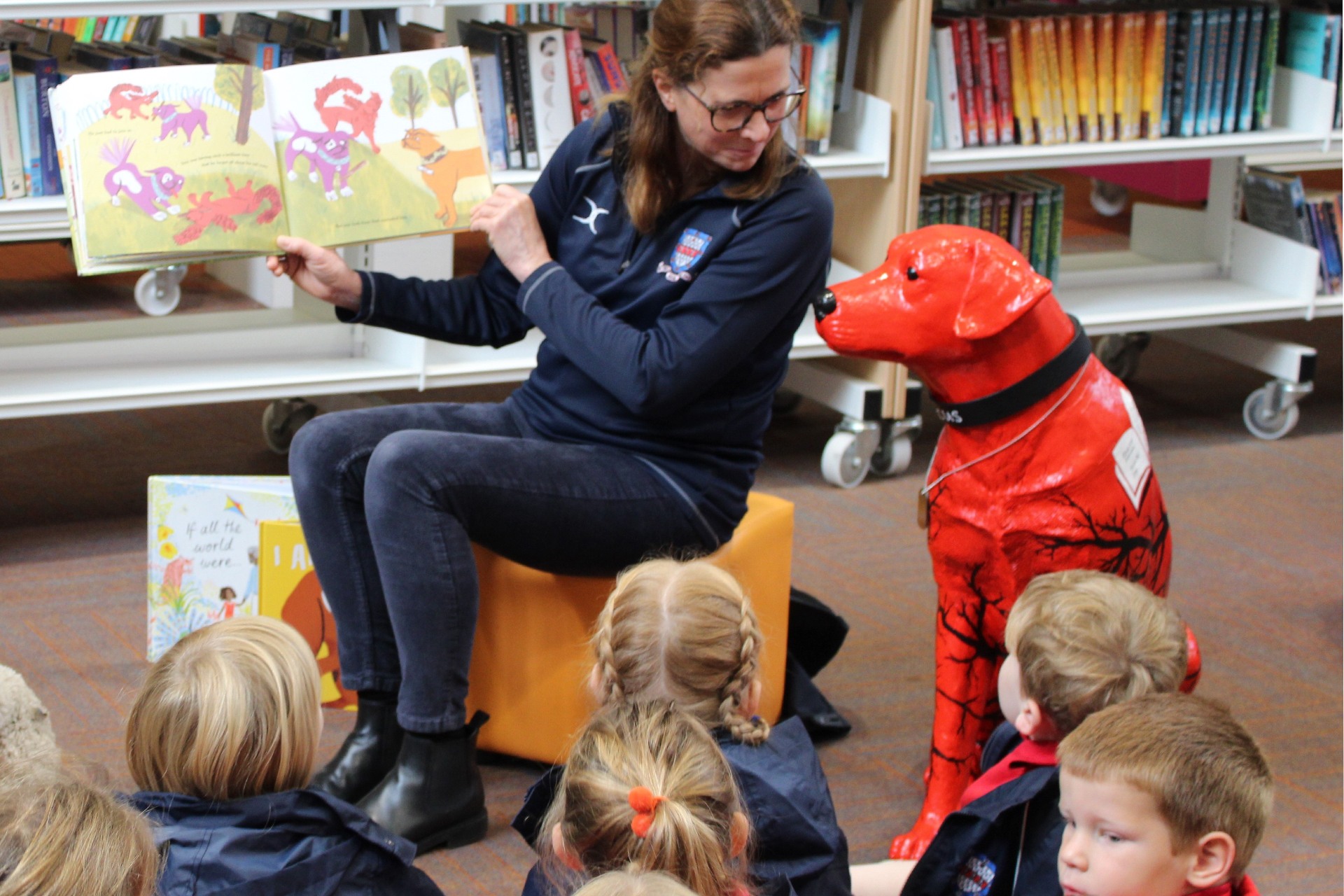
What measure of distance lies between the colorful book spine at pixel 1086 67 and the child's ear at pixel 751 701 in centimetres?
230

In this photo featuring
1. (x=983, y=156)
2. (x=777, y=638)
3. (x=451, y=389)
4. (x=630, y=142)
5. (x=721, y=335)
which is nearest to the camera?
(x=721, y=335)

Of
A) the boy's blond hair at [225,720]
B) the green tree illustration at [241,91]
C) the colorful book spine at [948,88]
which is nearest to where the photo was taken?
the boy's blond hair at [225,720]

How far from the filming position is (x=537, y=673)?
2096 millimetres

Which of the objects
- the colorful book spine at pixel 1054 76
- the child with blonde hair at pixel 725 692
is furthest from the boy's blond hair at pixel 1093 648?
the colorful book spine at pixel 1054 76

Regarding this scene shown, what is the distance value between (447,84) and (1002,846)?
1.29m

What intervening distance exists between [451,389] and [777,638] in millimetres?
1978

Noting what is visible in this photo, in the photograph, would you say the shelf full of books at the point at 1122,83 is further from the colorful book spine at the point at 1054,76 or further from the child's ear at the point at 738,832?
the child's ear at the point at 738,832

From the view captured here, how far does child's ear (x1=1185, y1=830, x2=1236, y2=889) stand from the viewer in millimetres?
1253

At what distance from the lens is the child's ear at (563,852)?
1.26 m

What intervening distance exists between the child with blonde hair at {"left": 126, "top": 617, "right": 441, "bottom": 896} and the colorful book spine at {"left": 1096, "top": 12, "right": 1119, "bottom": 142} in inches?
105

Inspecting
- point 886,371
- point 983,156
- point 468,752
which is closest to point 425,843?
point 468,752

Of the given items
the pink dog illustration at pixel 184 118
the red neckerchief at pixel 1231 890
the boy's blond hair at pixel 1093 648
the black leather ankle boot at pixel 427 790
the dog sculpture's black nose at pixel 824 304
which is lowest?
the black leather ankle boot at pixel 427 790

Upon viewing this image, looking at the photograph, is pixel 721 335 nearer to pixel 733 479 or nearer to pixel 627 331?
pixel 627 331

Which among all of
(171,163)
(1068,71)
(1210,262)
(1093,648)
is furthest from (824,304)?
(1210,262)
